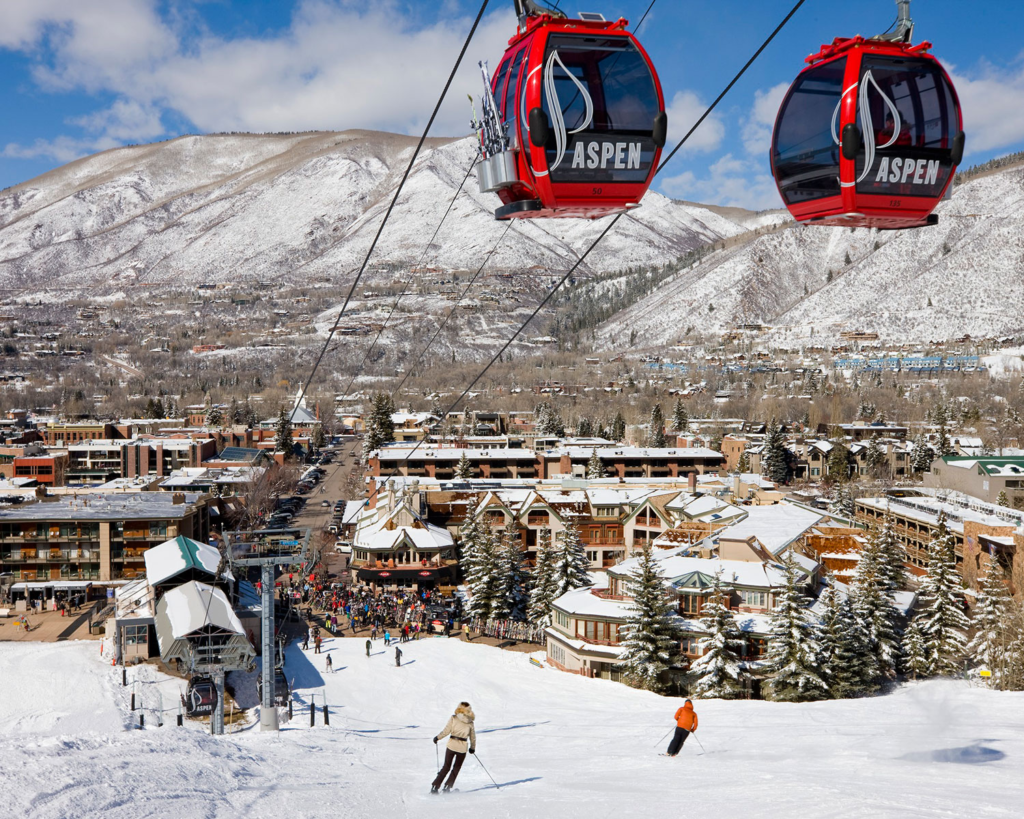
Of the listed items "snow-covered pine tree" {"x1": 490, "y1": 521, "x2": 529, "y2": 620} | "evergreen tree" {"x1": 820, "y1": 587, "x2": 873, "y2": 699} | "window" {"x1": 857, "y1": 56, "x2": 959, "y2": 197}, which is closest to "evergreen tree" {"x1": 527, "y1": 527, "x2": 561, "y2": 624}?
"snow-covered pine tree" {"x1": 490, "y1": 521, "x2": 529, "y2": 620}

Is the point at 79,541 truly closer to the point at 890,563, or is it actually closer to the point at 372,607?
the point at 372,607

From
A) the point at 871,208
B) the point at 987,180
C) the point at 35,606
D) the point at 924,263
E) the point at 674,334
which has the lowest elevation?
the point at 35,606

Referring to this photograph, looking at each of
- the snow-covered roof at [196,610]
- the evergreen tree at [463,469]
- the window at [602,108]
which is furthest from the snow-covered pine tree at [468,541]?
the window at [602,108]

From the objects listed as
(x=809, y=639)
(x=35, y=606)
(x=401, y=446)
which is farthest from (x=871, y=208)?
(x=401, y=446)

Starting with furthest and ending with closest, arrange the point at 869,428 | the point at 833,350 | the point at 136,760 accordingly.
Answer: the point at 833,350 → the point at 869,428 → the point at 136,760

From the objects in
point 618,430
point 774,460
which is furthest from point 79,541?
point 618,430

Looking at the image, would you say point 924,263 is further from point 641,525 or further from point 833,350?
point 641,525
